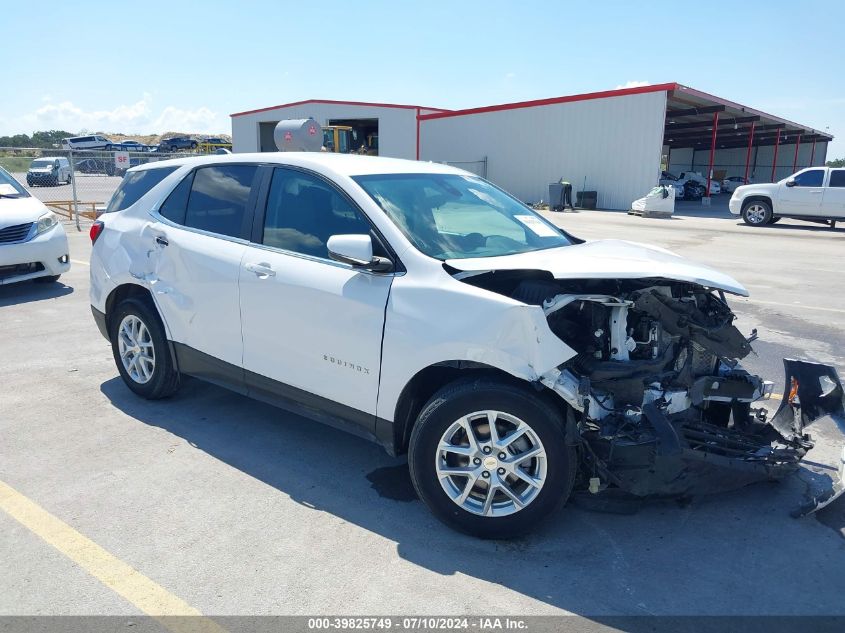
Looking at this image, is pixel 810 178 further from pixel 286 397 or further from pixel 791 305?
pixel 286 397

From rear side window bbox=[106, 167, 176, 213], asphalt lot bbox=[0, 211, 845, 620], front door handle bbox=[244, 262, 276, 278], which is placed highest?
rear side window bbox=[106, 167, 176, 213]

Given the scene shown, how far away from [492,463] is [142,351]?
301 centimetres

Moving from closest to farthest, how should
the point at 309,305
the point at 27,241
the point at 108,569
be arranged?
the point at 108,569 < the point at 309,305 < the point at 27,241

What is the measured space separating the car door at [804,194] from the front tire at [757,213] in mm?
517

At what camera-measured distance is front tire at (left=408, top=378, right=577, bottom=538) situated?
3.08 m

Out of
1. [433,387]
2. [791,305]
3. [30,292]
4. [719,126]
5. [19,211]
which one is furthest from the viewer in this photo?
[719,126]

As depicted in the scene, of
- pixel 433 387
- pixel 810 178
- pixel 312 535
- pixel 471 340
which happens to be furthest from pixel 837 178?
pixel 312 535

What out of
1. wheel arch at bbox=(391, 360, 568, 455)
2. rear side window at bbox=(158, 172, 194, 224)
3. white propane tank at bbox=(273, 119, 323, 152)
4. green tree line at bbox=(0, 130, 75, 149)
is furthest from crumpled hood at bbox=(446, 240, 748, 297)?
green tree line at bbox=(0, 130, 75, 149)

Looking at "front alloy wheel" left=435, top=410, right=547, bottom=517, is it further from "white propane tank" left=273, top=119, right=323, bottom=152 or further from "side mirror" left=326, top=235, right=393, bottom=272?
"white propane tank" left=273, top=119, right=323, bottom=152

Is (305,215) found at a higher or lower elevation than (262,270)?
higher

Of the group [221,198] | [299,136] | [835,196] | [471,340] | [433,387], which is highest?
[299,136]

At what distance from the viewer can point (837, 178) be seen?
63.6ft

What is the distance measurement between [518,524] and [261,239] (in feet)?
7.55

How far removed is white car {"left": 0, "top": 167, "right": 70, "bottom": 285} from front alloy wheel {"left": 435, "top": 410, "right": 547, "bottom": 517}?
24.1ft
